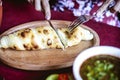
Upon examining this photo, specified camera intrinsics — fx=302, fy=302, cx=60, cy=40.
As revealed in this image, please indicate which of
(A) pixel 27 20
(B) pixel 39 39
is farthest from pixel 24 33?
(A) pixel 27 20

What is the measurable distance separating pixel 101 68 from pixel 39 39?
336 millimetres

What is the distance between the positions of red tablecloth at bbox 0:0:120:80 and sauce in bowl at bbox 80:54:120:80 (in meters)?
0.14

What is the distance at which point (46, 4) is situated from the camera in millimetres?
1320

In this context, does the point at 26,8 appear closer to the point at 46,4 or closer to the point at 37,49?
the point at 46,4

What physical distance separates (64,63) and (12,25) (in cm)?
37

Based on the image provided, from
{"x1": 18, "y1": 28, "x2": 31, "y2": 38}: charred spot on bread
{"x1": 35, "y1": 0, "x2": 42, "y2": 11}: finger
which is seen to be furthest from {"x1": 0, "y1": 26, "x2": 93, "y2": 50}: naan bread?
{"x1": 35, "y1": 0, "x2": 42, "y2": 11}: finger

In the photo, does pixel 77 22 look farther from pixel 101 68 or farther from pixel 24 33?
pixel 101 68

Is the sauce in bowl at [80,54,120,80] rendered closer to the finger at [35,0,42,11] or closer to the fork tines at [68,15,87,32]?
the fork tines at [68,15,87,32]

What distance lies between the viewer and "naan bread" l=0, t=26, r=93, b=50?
120cm

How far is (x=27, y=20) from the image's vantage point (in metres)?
1.38

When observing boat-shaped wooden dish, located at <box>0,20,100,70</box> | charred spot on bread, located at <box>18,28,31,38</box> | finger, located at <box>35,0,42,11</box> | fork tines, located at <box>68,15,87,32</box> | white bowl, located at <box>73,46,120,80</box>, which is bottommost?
boat-shaped wooden dish, located at <box>0,20,100,70</box>

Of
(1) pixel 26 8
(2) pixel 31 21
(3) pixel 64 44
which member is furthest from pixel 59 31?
(1) pixel 26 8

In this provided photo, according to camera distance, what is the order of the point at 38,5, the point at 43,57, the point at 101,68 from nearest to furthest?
the point at 101,68 → the point at 43,57 → the point at 38,5

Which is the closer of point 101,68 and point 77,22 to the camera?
point 101,68
